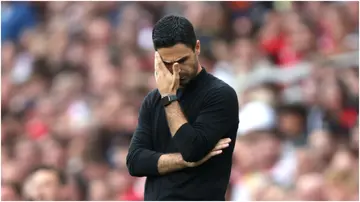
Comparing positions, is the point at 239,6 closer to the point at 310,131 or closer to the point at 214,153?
the point at 310,131

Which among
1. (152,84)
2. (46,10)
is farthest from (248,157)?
(46,10)

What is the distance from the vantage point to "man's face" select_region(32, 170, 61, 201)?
6.51m

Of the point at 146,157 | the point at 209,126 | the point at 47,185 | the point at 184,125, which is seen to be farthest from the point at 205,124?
the point at 47,185

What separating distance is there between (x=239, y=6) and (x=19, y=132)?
2999 mm

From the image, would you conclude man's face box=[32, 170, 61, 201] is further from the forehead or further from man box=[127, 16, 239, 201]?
the forehead

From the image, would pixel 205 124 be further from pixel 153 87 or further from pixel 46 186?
pixel 153 87

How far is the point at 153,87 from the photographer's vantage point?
933 centimetres

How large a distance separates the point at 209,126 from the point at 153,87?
565 centimetres

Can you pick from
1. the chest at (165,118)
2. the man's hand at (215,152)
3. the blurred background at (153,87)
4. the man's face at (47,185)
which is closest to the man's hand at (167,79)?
the chest at (165,118)

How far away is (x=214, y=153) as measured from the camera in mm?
3705

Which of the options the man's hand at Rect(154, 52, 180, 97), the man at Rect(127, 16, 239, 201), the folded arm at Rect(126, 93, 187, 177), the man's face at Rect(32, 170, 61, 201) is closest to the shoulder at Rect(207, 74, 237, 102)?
the man at Rect(127, 16, 239, 201)

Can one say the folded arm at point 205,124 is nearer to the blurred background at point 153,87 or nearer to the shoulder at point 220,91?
the shoulder at point 220,91

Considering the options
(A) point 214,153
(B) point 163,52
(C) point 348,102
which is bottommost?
(C) point 348,102

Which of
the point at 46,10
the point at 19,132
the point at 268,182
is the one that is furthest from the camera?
the point at 46,10
